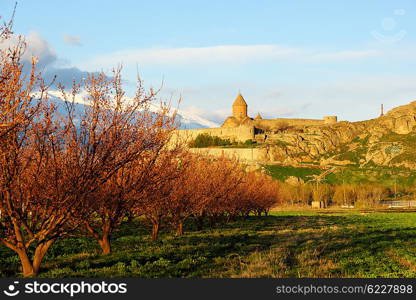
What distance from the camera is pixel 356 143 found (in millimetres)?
159250

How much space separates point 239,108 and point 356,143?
47011 millimetres

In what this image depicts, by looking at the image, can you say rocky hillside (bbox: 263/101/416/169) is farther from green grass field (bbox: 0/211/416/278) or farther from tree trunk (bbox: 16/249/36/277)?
tree trunk (bbox: 16/249/36/277)

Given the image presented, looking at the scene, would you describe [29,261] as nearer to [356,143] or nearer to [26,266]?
[26,266]

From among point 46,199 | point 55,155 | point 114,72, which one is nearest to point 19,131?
point 55,155

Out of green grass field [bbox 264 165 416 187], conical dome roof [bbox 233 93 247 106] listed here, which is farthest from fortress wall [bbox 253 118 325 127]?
green grass field [bbox 264 165 416 187]

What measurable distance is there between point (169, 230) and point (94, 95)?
1759 centimetres

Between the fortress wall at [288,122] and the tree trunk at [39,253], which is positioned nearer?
the tree trunk at [39,253]

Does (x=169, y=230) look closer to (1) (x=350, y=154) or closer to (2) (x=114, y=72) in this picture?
(2) (x=114, y=72)

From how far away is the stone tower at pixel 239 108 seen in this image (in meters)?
187

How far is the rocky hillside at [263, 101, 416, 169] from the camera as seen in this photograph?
456ft

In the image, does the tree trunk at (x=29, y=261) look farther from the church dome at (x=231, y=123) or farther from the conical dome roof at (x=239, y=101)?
the conical dome roof at (x=239, y=101)

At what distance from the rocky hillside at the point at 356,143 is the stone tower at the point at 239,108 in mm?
21787

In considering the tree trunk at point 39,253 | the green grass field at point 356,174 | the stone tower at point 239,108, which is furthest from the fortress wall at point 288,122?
the tree trunk at point 39,253

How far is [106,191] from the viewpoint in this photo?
50.1ft
